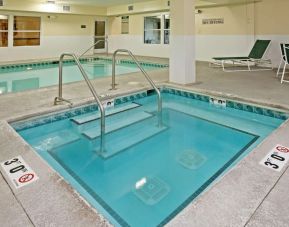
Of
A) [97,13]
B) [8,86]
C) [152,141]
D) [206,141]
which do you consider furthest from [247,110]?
[97,13]

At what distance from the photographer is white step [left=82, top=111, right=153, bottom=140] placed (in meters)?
→ 3.54

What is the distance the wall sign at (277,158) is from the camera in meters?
2.23

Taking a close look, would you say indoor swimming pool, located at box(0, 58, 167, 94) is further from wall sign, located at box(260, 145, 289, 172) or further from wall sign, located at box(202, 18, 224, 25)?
wall sign, located at box(260, 145, 289, 172)

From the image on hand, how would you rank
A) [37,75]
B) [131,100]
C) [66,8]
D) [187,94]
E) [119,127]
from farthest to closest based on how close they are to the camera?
[66,8] → [37,75] → [187,94] → [131,100] → [119,127]

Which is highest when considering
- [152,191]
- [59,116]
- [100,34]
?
[100,34]

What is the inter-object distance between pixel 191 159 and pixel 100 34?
12087 millimetres

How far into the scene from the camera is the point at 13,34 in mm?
10617

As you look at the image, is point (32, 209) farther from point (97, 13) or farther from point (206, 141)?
point (97, 13)

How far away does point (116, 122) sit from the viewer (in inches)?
157

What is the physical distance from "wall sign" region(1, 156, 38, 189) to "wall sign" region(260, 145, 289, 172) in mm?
1909

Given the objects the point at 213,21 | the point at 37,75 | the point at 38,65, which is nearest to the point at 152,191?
the point at 37,75

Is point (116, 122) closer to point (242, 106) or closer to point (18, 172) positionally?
point (18, 172)

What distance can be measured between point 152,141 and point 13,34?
9665 millimetres

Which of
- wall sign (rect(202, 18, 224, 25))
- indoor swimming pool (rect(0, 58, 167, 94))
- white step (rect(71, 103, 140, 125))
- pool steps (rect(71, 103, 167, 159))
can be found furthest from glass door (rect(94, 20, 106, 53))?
pool steps (rect(71, 103, 167, 159))
